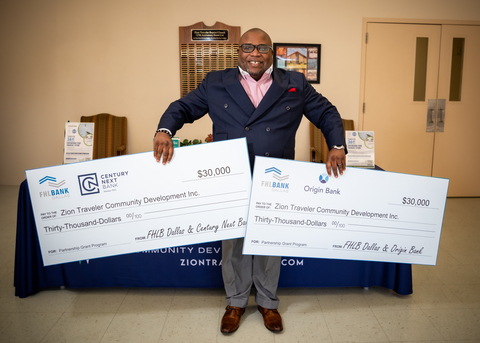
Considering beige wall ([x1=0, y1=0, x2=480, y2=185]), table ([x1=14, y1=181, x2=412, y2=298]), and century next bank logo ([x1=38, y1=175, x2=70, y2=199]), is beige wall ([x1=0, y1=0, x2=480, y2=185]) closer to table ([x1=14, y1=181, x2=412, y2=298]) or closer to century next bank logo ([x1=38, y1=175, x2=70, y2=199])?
table ([x1=14, y1=181, x2=412, y2=298])

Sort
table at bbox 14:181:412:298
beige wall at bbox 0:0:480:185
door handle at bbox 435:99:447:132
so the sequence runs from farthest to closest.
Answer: door handle at bbox 435:99:447:132
beige wall at bbox 0:0:480:185
table at bbox 14:181:412:298

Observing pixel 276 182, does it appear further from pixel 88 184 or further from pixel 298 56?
pixel 298 56

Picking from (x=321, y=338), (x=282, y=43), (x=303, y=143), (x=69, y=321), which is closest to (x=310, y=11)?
(x=282, y=43)

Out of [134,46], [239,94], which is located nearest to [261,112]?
[239,94]

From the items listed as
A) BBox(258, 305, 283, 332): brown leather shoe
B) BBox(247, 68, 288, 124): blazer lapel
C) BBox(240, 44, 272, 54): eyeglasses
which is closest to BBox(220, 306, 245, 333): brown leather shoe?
BBox(258, 305, 283, 332): brown leather shoe

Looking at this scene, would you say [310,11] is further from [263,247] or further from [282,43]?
[263,247]

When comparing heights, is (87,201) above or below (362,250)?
above

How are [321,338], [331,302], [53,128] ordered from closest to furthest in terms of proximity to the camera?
1. [321,338]
2. [331,302]
3. [53,128]

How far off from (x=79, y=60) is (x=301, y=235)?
12.8 feet

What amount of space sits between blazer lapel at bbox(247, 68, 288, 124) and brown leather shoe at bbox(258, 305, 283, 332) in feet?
3.36

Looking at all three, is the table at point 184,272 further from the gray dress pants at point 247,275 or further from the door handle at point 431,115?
the door handle at point 431,115

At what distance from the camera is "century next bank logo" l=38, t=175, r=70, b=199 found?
167 cm

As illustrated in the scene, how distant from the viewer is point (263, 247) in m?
1.72

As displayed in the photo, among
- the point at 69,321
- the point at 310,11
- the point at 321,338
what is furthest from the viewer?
the point at 310,11
